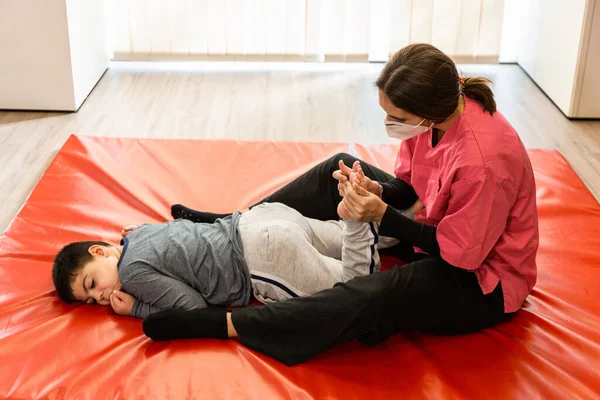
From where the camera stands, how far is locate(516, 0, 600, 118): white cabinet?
3.32 metres

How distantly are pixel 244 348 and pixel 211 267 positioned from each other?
0.25 metres

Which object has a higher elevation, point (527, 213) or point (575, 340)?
point (527, 213)

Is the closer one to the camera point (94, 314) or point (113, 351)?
point (113, 351)

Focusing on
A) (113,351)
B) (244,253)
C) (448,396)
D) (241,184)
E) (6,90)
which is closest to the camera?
(448,396)

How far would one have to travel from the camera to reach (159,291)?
1.98 m

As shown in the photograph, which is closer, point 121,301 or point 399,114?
point 399,114

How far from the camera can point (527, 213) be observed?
185 centimetres

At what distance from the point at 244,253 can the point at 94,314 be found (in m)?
0.43

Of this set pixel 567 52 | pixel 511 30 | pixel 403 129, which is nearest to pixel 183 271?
pixel 403 129

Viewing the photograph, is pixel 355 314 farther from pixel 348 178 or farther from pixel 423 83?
pixel 423 83

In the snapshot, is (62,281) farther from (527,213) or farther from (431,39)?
(431,39)

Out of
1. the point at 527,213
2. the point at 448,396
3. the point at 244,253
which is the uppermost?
the point at 527,213

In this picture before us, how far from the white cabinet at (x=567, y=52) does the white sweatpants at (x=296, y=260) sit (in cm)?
183

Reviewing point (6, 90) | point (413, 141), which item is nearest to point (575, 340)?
point (413, 141)
